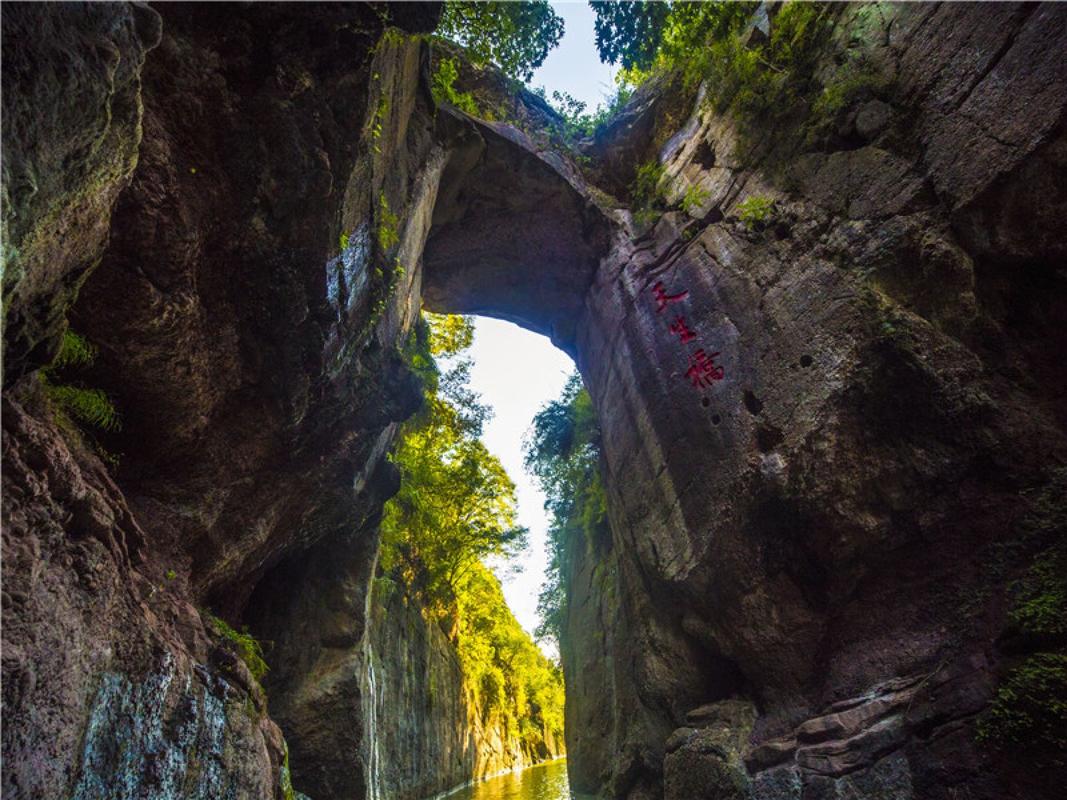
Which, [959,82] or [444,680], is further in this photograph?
[444,680]

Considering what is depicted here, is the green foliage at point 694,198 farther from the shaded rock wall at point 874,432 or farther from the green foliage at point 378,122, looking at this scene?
the green foliage at point 378,122

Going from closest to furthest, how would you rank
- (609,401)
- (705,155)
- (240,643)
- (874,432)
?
(240,643), (874,432), (705,155), (609,401)

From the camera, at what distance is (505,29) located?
32.4 ft

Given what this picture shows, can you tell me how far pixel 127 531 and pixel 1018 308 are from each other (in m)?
9.05

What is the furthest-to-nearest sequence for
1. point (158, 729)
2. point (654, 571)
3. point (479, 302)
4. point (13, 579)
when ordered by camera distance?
point (479, 302) < point (654, 571) < point (158, 729) < point (13, 579)

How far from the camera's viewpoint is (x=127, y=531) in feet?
13.7

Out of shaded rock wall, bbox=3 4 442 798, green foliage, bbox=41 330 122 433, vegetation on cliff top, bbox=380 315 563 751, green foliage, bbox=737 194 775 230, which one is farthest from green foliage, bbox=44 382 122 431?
green foliage, bbox=737 194 775 230

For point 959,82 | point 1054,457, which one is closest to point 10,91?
point 1054,457

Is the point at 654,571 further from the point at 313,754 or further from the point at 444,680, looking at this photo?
the point at 444,680

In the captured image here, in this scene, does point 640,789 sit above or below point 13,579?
below

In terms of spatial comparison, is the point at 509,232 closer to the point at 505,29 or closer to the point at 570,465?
the point at 505,29

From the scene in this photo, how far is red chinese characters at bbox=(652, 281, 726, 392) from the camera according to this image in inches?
324

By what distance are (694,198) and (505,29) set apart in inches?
181

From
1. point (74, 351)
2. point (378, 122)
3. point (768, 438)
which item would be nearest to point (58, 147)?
point (74, 351)
